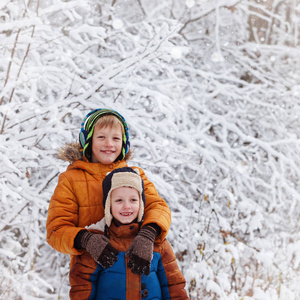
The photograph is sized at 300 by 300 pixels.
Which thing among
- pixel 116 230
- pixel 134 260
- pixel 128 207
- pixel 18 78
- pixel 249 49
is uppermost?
pixel 249 49

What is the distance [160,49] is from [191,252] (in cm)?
245

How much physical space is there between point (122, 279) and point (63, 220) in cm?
48

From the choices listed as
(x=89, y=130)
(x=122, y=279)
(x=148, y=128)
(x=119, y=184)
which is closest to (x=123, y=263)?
(x=122, y=279)

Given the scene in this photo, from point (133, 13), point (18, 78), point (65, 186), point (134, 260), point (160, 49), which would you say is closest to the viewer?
point (134, 260)

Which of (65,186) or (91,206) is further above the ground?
(65,186)

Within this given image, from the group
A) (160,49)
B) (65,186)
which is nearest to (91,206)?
(65,186)

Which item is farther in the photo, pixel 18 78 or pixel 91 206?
pixel 18 78

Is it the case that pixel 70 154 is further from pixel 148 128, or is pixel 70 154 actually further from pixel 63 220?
pixel 148 128

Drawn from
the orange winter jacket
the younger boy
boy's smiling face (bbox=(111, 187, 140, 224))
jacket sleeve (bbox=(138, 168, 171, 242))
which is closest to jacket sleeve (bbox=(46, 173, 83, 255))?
the orange winter jacket

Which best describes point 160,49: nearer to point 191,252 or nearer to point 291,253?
point 191,252

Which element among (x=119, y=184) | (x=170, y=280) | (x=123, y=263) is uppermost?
(x=119, y=184)

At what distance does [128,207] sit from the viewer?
1.73 metres

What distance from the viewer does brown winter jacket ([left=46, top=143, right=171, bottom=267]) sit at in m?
1.71

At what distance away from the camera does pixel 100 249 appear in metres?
1.55
